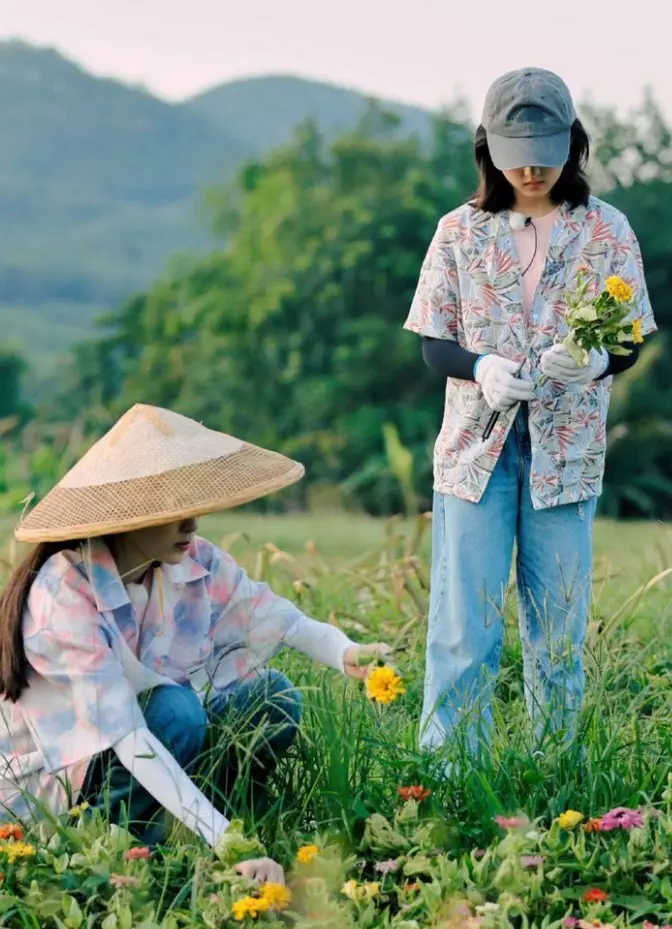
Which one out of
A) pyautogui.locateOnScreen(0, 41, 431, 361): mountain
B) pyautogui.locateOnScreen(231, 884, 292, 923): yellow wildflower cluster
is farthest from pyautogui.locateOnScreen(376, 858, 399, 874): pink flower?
pyautogui.locateOnScreen(0, 41, 431, 361): mountain

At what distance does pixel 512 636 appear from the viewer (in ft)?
14.0

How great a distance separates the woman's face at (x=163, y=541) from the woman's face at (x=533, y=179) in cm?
107

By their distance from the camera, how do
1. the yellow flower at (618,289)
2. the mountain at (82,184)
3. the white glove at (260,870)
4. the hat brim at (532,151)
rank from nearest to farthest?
the white glove at (260,870) < the yellow flower at (618,289) < the hat brim at (532,151) < the mountain at (82,184)

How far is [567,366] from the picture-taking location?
3227mm

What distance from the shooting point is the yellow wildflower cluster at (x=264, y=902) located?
2430 millimetres

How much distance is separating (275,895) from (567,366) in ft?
4.34

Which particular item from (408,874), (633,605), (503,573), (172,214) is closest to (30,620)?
(408,874)

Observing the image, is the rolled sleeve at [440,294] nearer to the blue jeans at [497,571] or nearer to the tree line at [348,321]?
the blue jeans at [497,571]

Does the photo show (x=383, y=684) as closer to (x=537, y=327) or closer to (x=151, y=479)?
(x=151, y=479)

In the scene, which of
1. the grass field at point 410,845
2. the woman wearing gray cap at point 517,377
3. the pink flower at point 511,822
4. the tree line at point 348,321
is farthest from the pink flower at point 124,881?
the tree line at point 348,321

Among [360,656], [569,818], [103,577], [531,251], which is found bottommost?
[569,818]

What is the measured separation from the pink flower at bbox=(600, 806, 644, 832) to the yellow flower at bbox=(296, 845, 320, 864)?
499 millimetres

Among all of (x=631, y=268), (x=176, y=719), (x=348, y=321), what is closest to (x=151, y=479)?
(x=176, y=719)

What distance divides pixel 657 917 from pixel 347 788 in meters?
0.62
